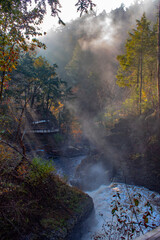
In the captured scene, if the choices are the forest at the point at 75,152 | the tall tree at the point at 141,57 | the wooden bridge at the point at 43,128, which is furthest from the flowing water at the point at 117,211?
the tall tree at the point at 141,57

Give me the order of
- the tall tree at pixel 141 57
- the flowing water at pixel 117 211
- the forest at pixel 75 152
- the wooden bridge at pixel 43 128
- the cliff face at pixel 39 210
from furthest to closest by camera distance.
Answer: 1. the wooden bridge at pixel 43 128
2. the tall tree at pixel 141 57
3. the flowing water at pixel 117 211
4. the forest at pixel 75 152
5. the cliff face at pixel 39 210

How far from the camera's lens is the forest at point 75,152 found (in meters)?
4.36

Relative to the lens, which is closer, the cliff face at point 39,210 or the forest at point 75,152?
the cliff face at point 39,210

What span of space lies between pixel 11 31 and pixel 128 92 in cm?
2598

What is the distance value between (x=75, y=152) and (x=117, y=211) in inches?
475

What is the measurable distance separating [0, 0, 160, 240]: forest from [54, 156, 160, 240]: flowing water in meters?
0.05

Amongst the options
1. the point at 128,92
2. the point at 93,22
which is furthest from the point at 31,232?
the point at 93,22

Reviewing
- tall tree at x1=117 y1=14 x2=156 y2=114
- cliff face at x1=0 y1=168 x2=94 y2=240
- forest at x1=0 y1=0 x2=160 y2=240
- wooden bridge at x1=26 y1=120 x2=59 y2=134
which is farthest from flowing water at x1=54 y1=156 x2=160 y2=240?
tall tree at x1=117 y1=14 x2=156 y2=114

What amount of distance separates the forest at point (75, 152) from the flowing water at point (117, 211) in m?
0.05

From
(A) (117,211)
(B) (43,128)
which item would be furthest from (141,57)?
(A) (117,211)

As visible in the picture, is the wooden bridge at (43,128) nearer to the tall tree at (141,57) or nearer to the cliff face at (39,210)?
the tall tree at (141,57)

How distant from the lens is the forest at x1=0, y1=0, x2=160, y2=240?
14.3ft

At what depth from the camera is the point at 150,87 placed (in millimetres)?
18828

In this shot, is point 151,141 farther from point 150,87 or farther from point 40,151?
point 40,151
